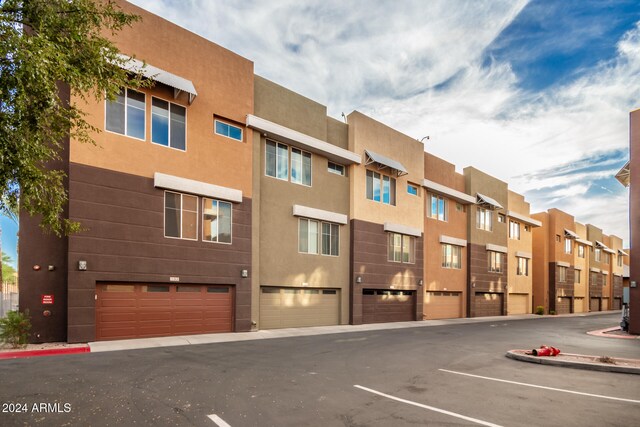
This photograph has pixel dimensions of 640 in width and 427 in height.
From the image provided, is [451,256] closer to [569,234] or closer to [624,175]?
[624,175]

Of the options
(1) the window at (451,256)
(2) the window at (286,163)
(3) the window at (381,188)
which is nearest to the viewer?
(2) the window at (286,163)

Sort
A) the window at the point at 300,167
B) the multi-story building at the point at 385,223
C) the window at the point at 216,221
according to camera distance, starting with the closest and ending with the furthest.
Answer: the window at the point at 216,221
the window at the point at 300,167
the multi-story building at the point at 385,223

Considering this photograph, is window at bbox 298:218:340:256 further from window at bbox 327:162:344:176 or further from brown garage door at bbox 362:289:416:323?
brown garage door at bbox 362:289:416:323

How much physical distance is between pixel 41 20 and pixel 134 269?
1019cm

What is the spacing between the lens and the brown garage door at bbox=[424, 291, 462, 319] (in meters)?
31.2

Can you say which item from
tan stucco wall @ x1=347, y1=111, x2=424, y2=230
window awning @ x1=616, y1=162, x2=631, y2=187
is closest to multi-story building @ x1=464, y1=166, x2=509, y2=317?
tan stucco wall @ x1=347, y1=111, x2=424, y2=230

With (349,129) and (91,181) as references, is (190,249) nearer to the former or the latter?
(91,181)

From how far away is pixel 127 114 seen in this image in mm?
15836

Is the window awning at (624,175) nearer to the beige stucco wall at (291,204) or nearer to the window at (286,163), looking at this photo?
the beige stucco wall at (291,204)

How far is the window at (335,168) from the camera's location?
24.4 metres

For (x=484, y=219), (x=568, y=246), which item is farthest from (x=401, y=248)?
(x=568, y=246)

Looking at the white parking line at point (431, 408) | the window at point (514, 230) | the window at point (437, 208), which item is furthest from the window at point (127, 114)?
the window at point (514, 230)

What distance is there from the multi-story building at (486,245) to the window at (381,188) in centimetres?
1135

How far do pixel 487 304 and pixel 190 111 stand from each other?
105 ft
